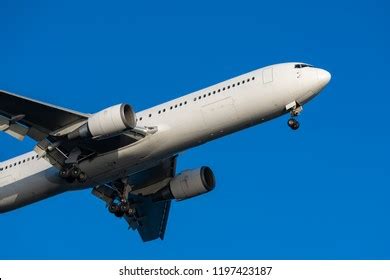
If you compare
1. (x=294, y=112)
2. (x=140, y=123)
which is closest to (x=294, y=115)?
(x=294, y=112)

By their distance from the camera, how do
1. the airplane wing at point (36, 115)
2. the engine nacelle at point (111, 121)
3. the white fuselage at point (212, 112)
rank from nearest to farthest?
1. the engine nacelle at point (111, 121)
2. the airplane wing at point (36, 115)
3. the white fuselage at point (212, 112)

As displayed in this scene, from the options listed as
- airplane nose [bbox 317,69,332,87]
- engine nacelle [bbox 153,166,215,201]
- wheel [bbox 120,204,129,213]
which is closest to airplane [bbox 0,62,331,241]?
airplane nose [bbox 317,69,332,87]

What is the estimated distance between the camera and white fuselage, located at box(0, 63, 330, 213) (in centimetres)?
5025

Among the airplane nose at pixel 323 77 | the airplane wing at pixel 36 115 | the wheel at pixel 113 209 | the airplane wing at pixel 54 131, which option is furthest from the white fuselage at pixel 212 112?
the wheel at pixel 113 209

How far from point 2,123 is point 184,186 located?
11491 mm

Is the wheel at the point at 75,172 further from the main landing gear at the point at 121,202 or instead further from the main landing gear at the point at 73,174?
the main landing gear at the point at 121,202

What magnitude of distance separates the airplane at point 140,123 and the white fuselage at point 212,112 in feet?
0.16

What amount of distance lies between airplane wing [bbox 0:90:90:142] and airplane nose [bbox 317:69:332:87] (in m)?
11.4

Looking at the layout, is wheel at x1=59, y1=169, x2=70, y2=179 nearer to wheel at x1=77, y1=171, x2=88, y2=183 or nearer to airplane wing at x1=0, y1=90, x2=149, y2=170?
airplane wing at x1=0, y1=90, x2=149, y2=170

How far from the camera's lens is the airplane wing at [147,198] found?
57.5m

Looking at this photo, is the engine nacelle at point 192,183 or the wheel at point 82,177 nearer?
the wheel at point 82,177

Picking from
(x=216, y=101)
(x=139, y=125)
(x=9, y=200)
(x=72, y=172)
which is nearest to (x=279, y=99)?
(x=216, y=101)

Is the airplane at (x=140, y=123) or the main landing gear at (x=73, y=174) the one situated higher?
the airplane at (x=140, y=123)

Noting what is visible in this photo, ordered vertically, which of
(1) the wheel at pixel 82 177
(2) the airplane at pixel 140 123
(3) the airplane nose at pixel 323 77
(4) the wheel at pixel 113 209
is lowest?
(1) the wheel at pixel 82 177
